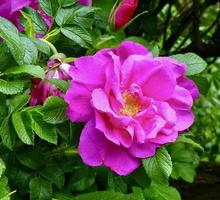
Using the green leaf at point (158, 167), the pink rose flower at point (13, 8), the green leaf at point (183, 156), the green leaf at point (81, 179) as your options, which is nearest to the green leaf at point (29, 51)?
the pink rose flower at point (13, 8)

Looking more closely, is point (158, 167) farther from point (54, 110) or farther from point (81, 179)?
point (81, 179)

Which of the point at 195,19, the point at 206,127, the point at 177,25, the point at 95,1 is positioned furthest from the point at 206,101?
the point at 95,1

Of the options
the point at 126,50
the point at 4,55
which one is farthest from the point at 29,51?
the point at 126,50

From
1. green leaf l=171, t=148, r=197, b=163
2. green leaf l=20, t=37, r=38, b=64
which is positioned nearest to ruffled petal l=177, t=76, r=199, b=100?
green leaf l=20, t=37, r=38, b=64

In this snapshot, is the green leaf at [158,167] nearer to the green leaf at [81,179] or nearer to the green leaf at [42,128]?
the green leaf at [42,128]

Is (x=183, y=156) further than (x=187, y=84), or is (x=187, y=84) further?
(x=183, y=156)

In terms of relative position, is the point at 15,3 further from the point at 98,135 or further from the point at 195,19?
the point at 195,19
